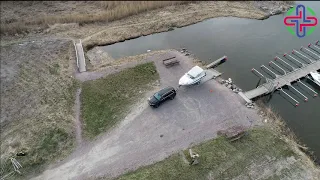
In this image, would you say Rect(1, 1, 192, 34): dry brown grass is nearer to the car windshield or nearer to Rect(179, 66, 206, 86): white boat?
Rect(179, 66, 206, 86): white boat

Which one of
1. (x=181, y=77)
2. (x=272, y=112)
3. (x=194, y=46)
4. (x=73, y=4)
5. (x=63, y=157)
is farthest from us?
(x=73, y=4)

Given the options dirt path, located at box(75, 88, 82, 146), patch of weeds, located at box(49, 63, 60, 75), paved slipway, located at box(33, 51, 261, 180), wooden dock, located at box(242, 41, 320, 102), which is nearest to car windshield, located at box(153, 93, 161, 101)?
paved slipway, located at box(33, 51, 261, 180)

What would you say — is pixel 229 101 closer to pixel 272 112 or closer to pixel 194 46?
pixel 272 112

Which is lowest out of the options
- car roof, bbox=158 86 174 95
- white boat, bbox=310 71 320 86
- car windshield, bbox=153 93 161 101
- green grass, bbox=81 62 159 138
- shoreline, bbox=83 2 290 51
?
green grass, bbox=81 62 159 138

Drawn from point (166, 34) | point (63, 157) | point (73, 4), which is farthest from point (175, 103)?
point (73, 4)

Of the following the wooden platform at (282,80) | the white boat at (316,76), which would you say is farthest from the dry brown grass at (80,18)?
the white boat at (316,76)

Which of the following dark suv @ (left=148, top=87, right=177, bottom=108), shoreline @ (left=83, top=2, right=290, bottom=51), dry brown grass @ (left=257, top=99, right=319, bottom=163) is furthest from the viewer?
shoreline @ (left=83, top=2, right=290, bottom=51)

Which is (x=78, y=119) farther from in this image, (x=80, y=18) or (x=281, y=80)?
(x=281, y=80)

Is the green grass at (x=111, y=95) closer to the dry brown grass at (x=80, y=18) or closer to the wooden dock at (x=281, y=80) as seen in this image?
the wooden dock at (x=281, y=80)

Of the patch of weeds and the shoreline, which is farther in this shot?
the shoreline
